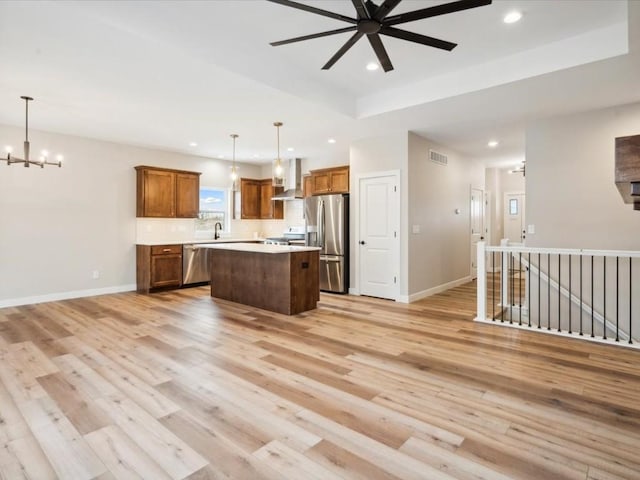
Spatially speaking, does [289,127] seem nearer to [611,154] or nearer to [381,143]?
[381,143]

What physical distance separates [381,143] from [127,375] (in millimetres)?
4792

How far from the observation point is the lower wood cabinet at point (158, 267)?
251 inches

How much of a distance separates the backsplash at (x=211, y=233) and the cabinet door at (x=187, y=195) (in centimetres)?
→ 29

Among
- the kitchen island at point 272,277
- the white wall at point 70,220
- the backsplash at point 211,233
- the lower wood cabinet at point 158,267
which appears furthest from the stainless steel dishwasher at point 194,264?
the kitchen island at point 272,277

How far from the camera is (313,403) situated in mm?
2408

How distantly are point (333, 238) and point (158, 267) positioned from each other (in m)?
3.25

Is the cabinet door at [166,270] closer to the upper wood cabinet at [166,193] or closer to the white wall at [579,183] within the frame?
the upper wood cabinet at [166,193]

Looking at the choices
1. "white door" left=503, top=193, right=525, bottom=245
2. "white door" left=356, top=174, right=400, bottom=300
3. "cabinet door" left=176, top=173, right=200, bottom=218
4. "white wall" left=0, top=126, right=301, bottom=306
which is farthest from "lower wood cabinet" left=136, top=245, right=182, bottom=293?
"white door" left=503, top=193, right=525, bottom=245

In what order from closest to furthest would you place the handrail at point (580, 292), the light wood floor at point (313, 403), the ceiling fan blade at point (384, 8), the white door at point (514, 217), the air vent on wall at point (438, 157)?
the light wood floor at point (313, 403)
the ceiling fan blade at point (384, 8)
the handrail at point (580, 292)
the air vent on wall at point (438, 157)
the white door at point (514, 217)

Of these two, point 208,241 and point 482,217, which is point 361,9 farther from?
point 482,217

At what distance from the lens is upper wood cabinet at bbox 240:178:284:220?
8.50 m

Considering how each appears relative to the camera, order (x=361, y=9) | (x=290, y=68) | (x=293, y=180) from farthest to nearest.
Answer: (x=293, y=180), (x=290, y=68), (x=361, y=9)

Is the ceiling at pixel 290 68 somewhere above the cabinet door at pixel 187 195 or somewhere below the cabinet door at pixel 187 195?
above

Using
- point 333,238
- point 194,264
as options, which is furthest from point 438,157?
point 194,264
